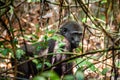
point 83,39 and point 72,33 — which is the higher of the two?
point 83,39

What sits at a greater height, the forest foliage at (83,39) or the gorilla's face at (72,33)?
the forest foliage at (83,39)

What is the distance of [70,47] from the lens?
5688 mm

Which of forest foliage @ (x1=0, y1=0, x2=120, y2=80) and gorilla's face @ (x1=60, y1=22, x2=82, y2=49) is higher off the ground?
forest foliage @ (x1=0, y1=0, x2=120, y2=80)

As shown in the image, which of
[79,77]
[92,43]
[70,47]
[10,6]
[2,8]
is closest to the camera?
[79,77]

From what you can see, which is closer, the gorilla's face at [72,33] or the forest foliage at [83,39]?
the forest foliage at [83,39]

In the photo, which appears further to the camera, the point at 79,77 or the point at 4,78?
the point at 4,78

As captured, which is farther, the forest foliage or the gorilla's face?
the gorilla's face

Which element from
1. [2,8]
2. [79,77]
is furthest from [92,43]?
[79,77]

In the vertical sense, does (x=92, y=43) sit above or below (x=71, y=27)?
below

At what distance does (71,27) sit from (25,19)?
381 cm

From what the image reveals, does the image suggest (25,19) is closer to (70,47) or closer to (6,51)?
(70,47)

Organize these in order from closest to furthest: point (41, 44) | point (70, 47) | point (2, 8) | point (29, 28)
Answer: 1. point (2, 8)
2. point (41, 44)
3. point (70, 47)
4. point (29, 28)

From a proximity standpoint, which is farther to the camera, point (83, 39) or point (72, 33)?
point (72, 33)

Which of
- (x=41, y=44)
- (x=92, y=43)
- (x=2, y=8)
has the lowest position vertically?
(x=92, y=43)
